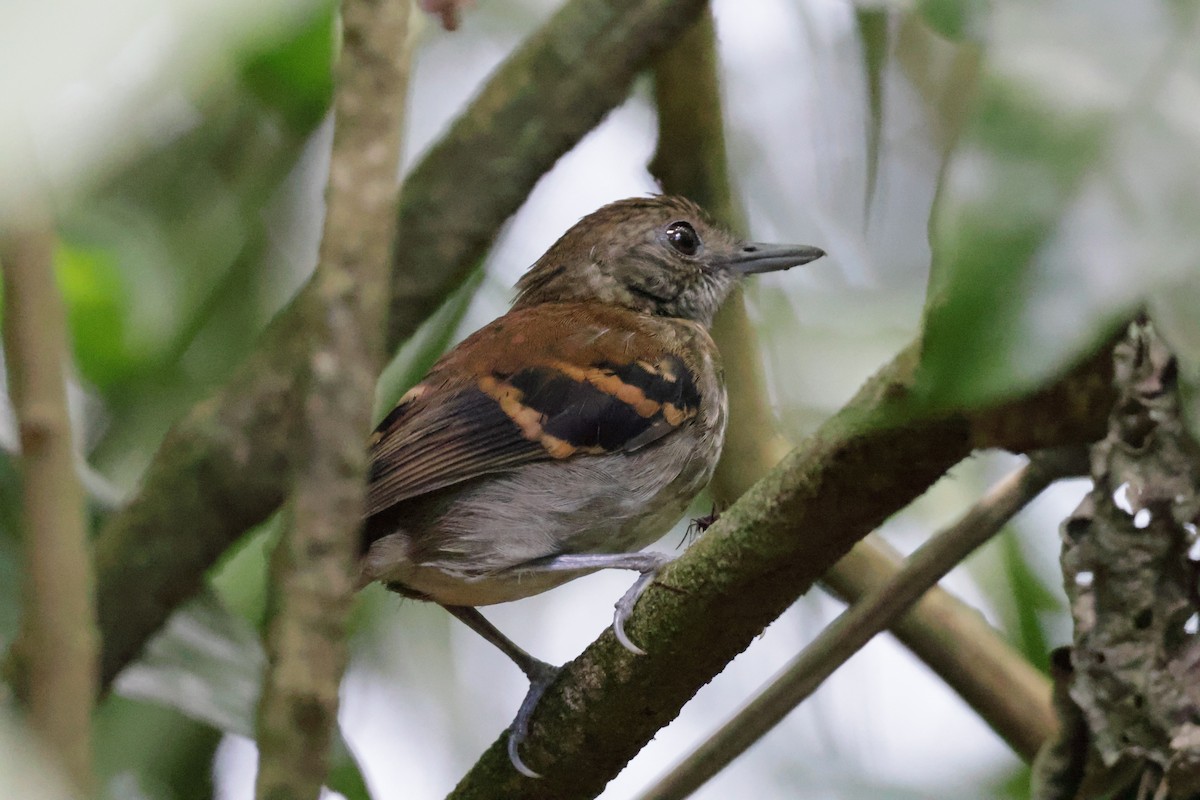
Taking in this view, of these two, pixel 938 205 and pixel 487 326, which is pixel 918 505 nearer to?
pixel 487 326

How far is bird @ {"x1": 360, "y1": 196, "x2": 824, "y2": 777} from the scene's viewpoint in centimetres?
242

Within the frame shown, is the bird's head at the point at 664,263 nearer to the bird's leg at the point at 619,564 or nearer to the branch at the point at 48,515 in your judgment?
the bird's leg at the point at 619,564

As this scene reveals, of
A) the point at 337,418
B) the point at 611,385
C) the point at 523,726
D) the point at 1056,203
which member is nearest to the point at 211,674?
the point at 523,726

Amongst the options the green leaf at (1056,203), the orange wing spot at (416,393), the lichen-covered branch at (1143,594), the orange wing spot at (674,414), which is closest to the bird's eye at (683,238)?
the orange wing spot at (674,414)

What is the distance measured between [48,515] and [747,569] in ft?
2.71

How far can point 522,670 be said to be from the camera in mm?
2512

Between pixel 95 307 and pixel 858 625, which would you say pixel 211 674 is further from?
pixel 858 625

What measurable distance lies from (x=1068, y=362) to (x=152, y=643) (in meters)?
2.04

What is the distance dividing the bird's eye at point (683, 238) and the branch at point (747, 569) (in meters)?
1.48

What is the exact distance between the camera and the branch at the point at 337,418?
3.95ft

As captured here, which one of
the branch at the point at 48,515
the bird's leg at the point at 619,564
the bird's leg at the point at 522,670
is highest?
the bird's leg at the point at 619,564

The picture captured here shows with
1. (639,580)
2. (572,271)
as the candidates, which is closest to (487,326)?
(572,271)

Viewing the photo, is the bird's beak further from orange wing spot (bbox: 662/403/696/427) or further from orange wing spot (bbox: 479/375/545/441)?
orange wing spot (bbox: 479/375/545/441)

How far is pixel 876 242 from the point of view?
3.10 m
